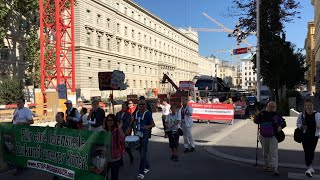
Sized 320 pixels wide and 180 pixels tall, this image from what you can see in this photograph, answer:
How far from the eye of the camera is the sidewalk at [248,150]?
1047 cm

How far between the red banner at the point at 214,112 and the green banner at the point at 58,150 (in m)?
15.0

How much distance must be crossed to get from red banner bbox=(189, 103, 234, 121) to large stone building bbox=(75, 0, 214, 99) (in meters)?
38.0

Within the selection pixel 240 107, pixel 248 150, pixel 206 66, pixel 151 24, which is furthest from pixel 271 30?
pixel 206 66

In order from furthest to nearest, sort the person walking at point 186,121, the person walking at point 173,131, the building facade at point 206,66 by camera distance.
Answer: the building facade at point 206,66
the person walking at point 186,121
the person walking at point 173,131

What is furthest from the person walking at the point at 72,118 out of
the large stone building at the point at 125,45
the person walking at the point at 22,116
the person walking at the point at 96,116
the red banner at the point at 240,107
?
the large stone building at the point at 125,45

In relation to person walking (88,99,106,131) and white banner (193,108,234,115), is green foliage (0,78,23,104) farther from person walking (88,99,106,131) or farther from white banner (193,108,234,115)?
person walking (88,99,106,131)

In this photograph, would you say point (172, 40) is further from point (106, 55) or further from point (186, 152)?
point (186, 152)

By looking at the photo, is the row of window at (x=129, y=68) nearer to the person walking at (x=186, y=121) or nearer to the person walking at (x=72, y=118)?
the person walking at (x=186, y=121)

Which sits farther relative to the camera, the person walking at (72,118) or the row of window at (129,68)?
the row of window at (129,68)

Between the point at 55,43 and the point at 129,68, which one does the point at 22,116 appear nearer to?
the point at 55,43

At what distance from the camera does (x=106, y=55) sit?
67312 millimetres

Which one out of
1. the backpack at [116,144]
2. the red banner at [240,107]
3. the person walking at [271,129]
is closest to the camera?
the backpack at [116,144]

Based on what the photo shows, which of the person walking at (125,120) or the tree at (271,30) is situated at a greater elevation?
the tree at (271,30)

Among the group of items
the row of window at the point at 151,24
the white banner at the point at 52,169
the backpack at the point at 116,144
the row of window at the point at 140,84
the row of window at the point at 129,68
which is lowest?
the white banner at the point at 52,169
